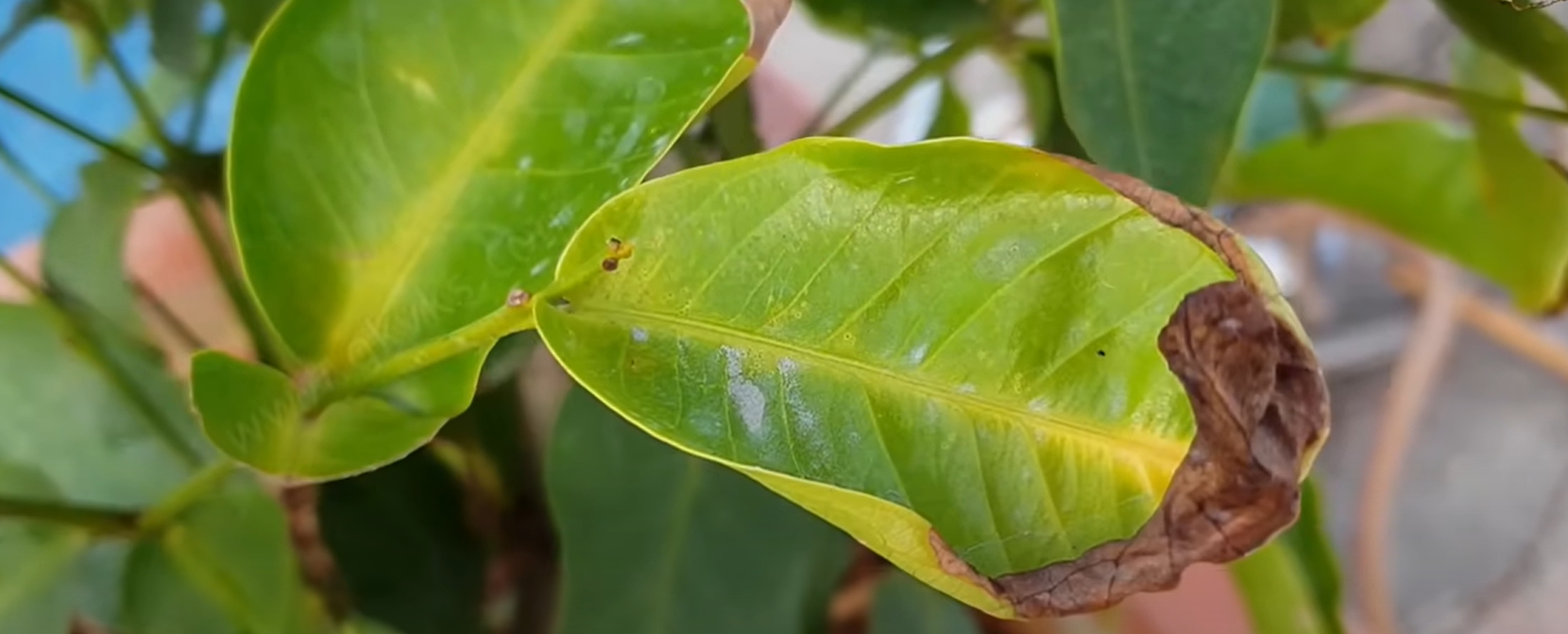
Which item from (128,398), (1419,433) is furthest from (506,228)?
(1419,433)

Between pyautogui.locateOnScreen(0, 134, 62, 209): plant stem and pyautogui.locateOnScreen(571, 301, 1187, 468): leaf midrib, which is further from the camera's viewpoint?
pyautogui.locateOnScreen(0, 134, 62, 209): plant stem

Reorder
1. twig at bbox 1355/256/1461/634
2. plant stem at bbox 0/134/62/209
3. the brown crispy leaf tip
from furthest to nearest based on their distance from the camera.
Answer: twig at bbox 1355/256/1461/634 → plant stem at bbox 0/134/62/209 → the brown crispy leaf tip

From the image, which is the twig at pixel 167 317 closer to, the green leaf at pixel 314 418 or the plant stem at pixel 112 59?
the plant stem at pixel 112 59

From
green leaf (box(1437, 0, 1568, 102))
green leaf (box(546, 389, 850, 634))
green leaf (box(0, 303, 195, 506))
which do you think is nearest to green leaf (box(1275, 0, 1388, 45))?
green leaf (box(1437, 0, 1568, 102))

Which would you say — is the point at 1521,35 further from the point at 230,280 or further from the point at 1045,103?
the point at 230,280

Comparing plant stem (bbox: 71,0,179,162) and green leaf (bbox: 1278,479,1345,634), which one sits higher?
plant stem (bbox: 71,0,179,162)

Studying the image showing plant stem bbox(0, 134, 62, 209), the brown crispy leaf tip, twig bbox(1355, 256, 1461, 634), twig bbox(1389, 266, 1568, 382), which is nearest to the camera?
the brown crispy leaf tip

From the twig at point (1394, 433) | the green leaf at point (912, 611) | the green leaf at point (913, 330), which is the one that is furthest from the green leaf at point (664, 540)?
the twig at point (1394, 433)

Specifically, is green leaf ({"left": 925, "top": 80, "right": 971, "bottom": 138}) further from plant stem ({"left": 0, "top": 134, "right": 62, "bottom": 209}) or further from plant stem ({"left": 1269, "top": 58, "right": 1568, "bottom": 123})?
plant stem ({"left": 0, "top": 134, "right": 62, "bottom": 209})
